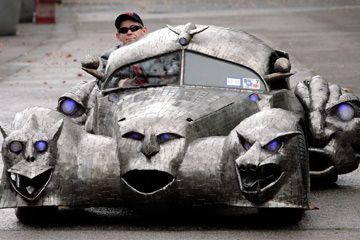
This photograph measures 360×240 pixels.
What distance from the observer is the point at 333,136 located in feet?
37.0

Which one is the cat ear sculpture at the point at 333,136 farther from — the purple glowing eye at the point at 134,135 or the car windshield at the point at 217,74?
the purple glowing eye at the point at 134,135

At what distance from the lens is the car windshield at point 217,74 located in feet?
35.4

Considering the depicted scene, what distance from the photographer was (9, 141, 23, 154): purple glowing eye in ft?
30.8

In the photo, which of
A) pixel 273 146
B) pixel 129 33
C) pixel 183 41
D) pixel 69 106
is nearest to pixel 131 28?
pixel 129 33

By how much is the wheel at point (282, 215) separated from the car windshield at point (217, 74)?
1.62 m

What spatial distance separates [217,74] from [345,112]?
127 centimetres

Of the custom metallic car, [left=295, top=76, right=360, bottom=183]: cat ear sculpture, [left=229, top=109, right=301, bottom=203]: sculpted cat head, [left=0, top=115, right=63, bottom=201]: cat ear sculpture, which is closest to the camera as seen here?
[left=229, top=109, right=301, bottom=203]: sculpted cat head

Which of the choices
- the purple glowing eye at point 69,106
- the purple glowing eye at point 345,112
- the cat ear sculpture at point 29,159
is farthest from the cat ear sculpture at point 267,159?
the purple glowing eye at point 69,106

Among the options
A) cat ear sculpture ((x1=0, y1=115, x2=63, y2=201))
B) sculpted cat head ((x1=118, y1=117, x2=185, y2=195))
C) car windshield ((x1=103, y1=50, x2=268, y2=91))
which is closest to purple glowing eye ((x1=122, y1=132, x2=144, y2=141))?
sculpted cat head ((x1=118, y1=117, x2=185, y2=195))

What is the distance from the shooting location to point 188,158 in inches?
366

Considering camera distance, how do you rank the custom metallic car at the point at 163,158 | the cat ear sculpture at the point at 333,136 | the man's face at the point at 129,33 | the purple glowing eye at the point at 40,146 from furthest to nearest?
1. the man's face at the point at 129,33
2. the cat ear sculpture at the point at 333,136
3. the purple glowing eye at the point at 40,146
4. the custom metallic car at the point at 163,158

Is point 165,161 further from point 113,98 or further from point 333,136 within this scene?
point 333,136

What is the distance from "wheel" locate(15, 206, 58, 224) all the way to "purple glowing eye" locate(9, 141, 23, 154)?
484mm

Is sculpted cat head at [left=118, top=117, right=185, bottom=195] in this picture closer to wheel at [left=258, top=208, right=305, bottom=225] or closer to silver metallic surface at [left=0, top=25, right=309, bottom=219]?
silver metallic surface at [left=0, top=25, right=309, bottom=219]
